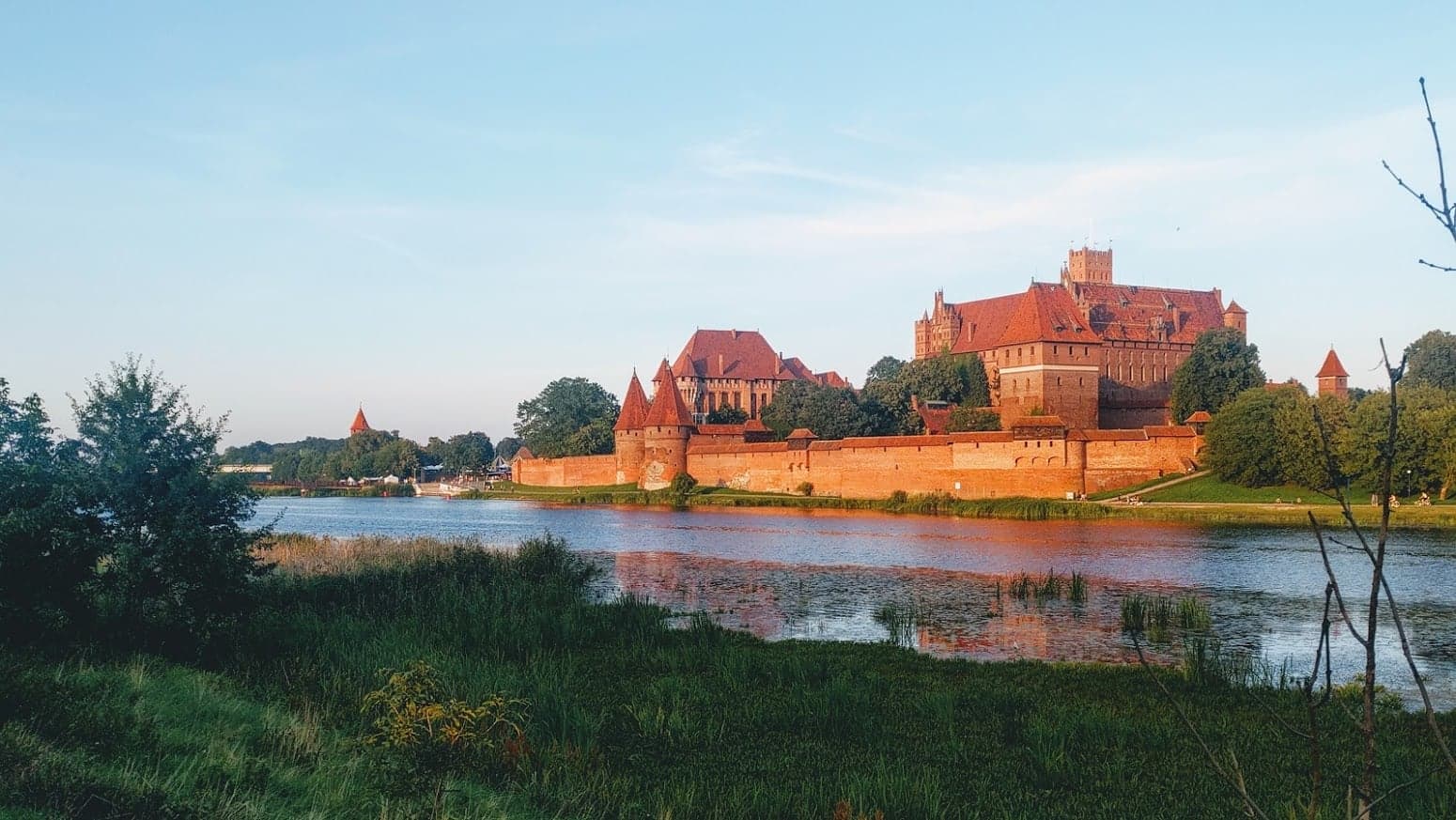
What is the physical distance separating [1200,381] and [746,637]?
41534 mm

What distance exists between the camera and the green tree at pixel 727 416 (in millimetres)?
70188

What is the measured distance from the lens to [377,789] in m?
5.12

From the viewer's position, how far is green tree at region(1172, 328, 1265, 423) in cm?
4725

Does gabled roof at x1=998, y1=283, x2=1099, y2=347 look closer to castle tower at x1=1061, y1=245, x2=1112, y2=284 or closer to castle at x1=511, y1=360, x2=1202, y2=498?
castle at x1=511, y1=360, x2=1202, y2=498

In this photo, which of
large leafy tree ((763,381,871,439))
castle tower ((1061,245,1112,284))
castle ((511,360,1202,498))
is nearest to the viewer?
castle ((511,360,1202,498))

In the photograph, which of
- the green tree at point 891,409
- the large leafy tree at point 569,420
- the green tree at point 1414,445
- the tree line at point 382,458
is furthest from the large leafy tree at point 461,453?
the green tree at point 1414,445

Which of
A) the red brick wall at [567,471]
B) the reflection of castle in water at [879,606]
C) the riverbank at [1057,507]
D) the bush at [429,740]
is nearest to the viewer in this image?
the bush at [429,740]

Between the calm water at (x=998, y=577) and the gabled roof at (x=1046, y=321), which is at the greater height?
the gabled roof at (x=1046, y=321)

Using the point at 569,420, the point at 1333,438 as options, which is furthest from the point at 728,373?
the point at 1333,438

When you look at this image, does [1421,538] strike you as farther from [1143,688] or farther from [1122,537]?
[1143,688]

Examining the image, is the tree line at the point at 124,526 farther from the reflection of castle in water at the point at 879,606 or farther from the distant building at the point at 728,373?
the distant building at the point at 728,373

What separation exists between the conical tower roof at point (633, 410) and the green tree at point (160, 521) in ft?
155

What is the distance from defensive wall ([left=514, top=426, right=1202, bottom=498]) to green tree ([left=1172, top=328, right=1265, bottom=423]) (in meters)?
6.74

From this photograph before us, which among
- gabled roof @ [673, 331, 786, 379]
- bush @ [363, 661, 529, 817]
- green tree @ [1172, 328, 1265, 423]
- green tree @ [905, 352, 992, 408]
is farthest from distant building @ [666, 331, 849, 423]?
bush @ [363, 661, 529, 817]
